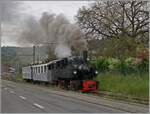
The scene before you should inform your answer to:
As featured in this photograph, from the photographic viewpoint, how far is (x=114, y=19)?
5247cm

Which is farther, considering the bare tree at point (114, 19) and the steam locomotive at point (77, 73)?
the bare tree at point (114, 19)

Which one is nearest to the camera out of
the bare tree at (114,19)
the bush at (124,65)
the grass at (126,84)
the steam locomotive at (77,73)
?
the grass at (126,84)

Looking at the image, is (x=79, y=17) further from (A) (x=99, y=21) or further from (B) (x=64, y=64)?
(B) (x=64, y=64)

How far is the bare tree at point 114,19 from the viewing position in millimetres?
51781

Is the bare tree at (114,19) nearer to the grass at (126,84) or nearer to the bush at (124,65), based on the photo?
the bush at (124,65)

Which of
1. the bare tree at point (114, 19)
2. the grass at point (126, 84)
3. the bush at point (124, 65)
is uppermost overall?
the bare tree at point (114, 19)

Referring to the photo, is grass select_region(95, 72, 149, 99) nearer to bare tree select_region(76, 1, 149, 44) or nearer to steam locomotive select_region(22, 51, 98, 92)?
steam locomotive select_region(22, 51, 98, 92)

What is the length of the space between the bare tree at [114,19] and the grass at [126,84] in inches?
581

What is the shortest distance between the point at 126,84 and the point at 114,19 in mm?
22940

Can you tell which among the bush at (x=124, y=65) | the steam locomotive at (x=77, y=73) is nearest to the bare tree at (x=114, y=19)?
the bush at (x=124, y=65)

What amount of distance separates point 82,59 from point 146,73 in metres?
5.00

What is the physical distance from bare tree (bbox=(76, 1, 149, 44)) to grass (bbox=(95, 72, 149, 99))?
14.8 metres

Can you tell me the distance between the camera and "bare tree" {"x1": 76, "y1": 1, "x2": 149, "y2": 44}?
51.8 metres

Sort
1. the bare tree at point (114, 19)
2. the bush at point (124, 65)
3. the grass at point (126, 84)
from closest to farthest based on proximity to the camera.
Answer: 1. the grass at point (126, 84)
2. the bush at point (124, 65)
3. the bare tree at point (114, 19)
